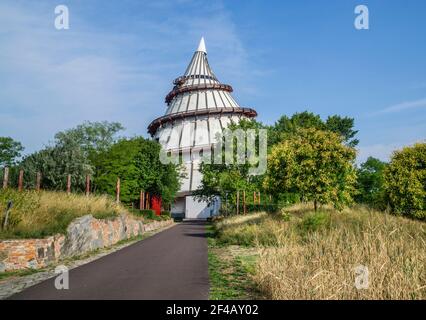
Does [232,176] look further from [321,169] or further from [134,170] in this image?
[321,169]

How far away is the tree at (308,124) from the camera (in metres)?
57.2

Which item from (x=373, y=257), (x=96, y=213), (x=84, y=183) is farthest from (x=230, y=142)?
(x=373, y=257)

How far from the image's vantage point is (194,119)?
90.4 metres

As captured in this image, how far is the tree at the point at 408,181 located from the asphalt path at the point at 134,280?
52.2ft

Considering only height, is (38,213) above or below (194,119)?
below

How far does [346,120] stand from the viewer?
2854 inches

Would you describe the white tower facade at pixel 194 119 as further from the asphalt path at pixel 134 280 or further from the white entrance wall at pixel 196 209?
the asphalt path at pixel 134 280

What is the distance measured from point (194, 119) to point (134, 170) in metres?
53.8

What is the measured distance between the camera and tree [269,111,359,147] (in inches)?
2253

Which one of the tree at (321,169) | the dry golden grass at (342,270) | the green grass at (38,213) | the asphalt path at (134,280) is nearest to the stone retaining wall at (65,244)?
the green grass at (38,213)

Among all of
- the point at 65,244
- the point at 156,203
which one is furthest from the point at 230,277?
the point at 156,203

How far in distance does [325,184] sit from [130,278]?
13.8 meters

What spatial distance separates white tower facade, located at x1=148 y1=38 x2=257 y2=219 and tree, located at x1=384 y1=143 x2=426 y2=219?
60657mm
